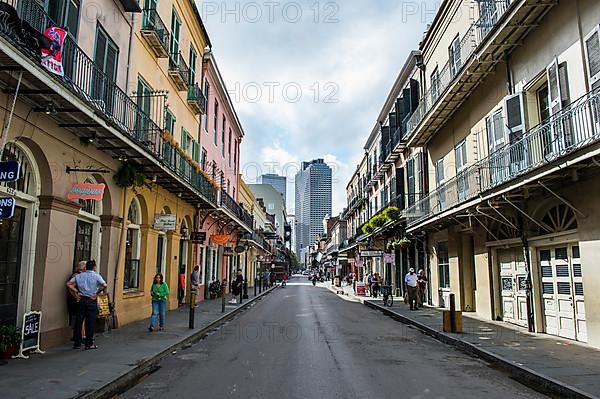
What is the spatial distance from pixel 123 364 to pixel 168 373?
800 mm

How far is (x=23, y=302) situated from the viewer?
9250 millimetres

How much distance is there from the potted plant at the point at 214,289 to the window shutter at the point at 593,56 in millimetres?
21127

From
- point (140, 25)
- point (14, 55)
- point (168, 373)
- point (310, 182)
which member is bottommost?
point (168, 373)

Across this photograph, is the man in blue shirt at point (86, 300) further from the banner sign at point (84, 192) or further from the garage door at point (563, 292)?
the garage door at point (563, 292)

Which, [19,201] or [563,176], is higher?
[563,176]

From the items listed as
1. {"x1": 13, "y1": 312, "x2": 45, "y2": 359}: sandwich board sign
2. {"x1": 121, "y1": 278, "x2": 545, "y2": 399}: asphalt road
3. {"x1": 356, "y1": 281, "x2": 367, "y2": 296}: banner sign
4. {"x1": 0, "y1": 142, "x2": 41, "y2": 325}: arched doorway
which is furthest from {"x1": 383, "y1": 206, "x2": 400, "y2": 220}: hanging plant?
{"x1": 13, "y1": 312, "x2": 45, "y2": 359}: sandwich board sign

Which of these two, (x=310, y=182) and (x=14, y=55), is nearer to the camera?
(x=14, y=55)

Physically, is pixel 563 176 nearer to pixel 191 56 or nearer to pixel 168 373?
pixel 168 373

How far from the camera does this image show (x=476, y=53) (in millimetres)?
13930

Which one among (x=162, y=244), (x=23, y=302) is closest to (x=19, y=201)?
(x=23, y=302)

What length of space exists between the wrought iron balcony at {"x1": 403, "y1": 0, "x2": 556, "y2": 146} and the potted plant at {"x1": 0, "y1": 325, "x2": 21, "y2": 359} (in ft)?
41.0

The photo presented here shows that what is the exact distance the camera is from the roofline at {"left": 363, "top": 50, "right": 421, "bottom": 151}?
965 inches

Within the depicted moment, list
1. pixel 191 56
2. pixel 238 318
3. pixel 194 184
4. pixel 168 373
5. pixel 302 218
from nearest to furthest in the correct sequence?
pixel 168 373 < pixel 238 318 < pixel 194 184 < pixel 191 56 < pixel 302 218

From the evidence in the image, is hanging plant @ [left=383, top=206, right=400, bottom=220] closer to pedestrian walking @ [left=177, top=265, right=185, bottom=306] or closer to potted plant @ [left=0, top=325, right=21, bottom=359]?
pedestrian walking @ [left=177, top=265, right=185, bottom=306]
